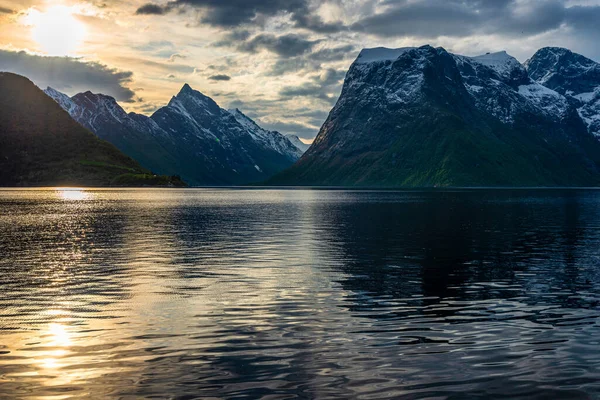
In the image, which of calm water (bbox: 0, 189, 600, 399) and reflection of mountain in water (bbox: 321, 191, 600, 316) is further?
reflection of mountain in water (bbox: 321, 191, 600, 316)

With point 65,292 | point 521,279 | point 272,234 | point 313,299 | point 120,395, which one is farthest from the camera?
point 272,234

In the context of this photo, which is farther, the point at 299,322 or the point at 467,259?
the point at 467,259

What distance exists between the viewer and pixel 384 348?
29.0 meters

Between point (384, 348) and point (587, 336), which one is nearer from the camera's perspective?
point (384, 348)

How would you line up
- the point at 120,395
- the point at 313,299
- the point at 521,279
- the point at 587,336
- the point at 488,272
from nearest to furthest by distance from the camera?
the point at 120,395, the point at 587,336, the point at 313,299, the point at 521,279, the point at 488,272

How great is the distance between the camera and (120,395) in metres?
22.5

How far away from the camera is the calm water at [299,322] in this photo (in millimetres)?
24031

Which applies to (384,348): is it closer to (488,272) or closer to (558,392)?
(558,392)

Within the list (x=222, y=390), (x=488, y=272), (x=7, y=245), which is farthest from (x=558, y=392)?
(x=7, y=245)

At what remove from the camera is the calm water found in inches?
946

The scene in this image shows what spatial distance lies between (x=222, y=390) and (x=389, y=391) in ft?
21.0

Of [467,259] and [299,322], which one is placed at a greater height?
[299,322]

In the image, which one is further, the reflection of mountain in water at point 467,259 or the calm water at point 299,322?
the reflection of mountain in water at point 467,259

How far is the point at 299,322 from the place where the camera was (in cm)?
3522
